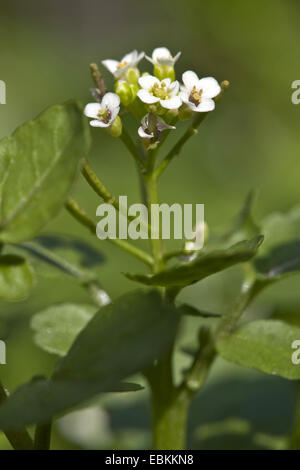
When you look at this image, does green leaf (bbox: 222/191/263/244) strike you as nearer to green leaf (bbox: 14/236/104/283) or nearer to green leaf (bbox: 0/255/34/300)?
green leaf (bbox: 14/236/104/283)

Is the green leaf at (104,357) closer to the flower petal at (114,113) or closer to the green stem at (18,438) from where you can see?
the green stem at (18,438)

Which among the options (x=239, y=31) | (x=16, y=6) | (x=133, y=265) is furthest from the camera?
(x=16, y=6)

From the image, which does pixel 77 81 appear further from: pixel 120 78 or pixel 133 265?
pixel 120 78

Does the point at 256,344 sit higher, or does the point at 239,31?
the point at 239,31

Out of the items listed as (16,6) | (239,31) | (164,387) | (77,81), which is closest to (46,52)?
(77,81)

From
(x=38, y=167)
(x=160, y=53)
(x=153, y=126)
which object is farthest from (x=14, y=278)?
(x=160, y=53)

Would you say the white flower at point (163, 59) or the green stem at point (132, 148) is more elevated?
the white flower at point (163, 59)

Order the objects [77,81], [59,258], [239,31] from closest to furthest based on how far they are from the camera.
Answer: [59,258]
[239,31]
[77,81]

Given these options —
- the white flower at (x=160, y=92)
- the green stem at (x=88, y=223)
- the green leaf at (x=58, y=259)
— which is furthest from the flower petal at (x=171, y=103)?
the green leaf at (x=58, y=259)
